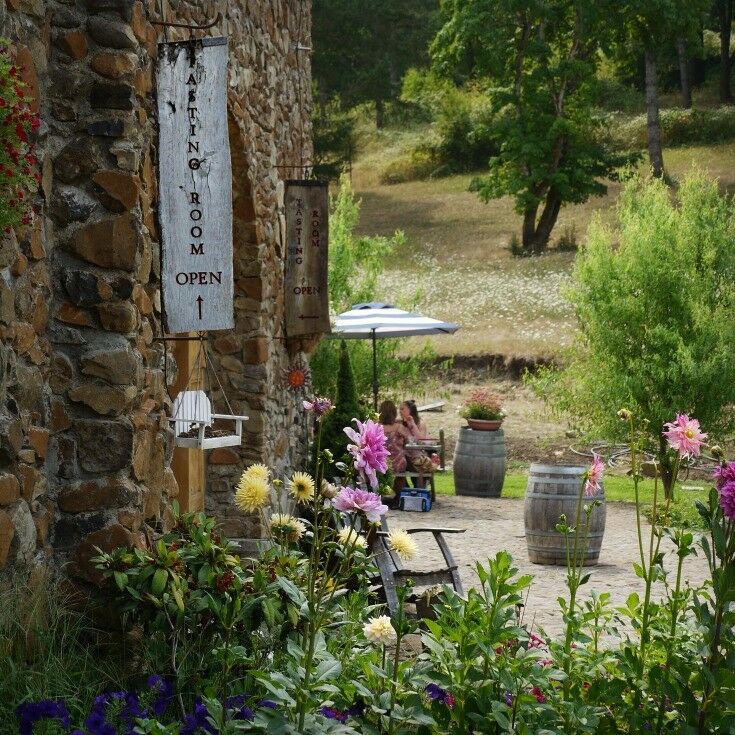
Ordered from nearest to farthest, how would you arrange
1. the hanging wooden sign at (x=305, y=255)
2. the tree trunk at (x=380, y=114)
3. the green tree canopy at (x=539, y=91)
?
the hanging wooden sign at (x=305, y=255) < the green tree canopy at (x=539, y=91) < the tree trunk at (x=380, y=114)

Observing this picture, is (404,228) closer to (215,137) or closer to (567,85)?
(567,85)

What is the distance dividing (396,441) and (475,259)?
19974 mm

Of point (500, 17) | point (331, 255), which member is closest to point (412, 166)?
point (500, 17)

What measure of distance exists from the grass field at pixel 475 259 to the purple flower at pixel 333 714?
610 inches

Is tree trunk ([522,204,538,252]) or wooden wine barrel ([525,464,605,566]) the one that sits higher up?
tree trunk ([522,204,538,252])

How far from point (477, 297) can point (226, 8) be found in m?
21.9

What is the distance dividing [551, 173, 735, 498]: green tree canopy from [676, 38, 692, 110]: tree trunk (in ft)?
96.6

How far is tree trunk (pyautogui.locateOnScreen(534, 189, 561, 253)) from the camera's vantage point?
34.5 metres

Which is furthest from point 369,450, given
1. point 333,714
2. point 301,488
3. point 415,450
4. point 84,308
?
point 415,450

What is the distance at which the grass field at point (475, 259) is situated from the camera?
A: 84.1 feet

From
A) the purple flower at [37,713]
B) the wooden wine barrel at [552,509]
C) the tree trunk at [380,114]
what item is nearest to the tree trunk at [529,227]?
the tree trunk at [380,114]

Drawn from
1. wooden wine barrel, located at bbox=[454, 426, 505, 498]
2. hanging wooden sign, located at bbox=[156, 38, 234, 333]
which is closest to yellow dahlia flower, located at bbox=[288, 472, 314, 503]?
hanging wooden sign, located at bbox=[156, 38, 234, 333]

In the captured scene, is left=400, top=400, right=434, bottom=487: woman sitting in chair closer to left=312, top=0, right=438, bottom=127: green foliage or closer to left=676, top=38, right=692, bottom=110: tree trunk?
left=676, top=38, right=692, bottom=110: tree trunk

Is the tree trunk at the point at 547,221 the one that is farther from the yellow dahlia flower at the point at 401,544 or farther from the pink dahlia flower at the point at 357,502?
the pink dahlia flower at the point at 357,502
